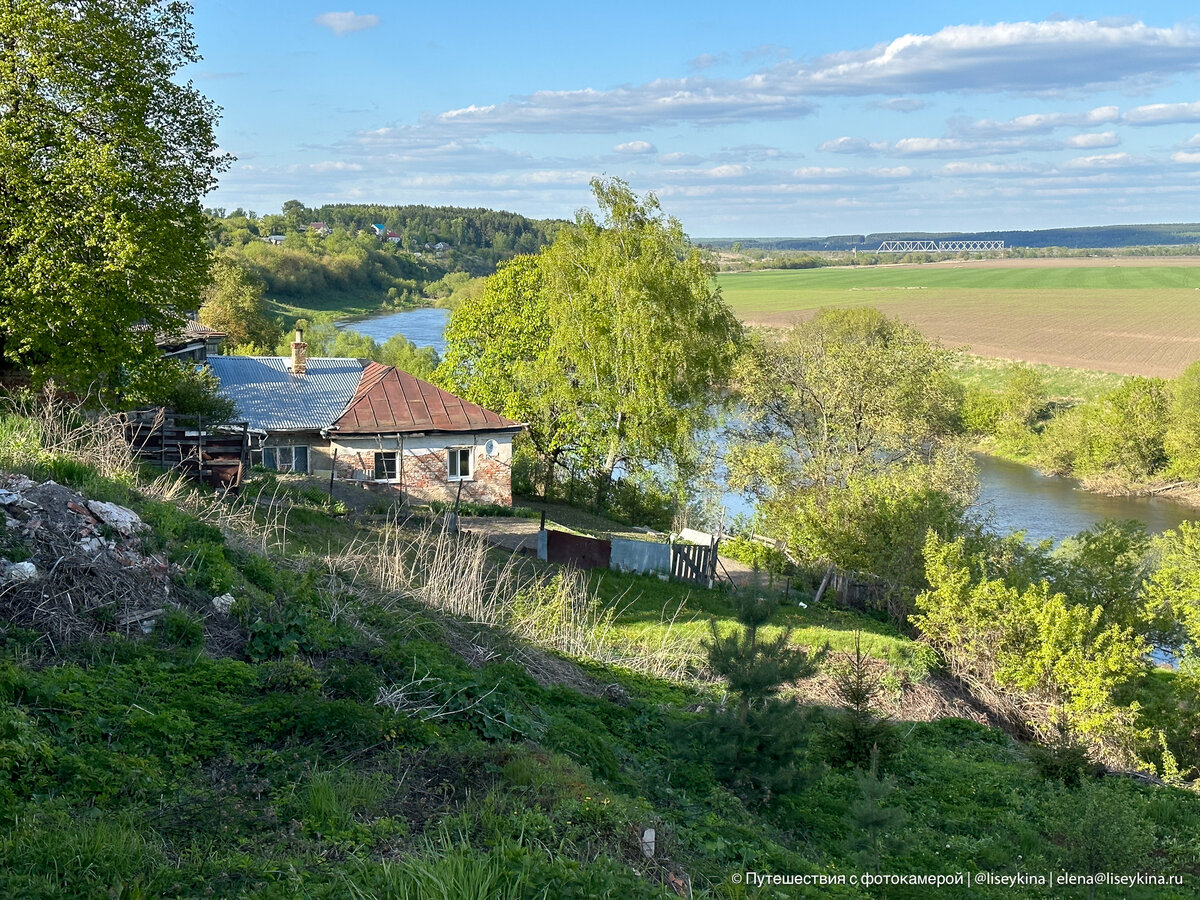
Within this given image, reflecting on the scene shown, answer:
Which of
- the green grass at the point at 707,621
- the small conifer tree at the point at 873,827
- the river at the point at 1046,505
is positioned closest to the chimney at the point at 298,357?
the river at the point at 1046,505

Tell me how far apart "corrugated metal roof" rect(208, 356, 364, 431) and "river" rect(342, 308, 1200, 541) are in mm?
9490

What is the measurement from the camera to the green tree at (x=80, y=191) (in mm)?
16109

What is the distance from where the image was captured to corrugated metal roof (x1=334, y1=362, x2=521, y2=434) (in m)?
26.8

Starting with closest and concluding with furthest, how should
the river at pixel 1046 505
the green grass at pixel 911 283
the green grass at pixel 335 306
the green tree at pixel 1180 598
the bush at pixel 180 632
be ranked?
the bush at pixel 180 632 < the green tree at pixel 1180 598 < the river at pixel 1046 505 < the green grass at pixel 335 306 < the green grass at pixel 911 283

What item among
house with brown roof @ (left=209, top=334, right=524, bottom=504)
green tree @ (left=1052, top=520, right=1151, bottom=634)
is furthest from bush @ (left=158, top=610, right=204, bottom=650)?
house with brown roof @ (left=209, top=334, right=524, bottom=504)

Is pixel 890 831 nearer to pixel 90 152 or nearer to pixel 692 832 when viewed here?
pixel 692 832

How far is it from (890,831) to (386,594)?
4888mm

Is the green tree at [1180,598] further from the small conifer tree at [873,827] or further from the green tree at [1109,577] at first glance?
the small conifer tree at [873,827]

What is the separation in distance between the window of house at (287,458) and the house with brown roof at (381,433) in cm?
3

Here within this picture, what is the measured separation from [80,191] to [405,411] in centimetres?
1208

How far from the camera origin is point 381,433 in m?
26.6

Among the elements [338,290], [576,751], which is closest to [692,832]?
[576,751]

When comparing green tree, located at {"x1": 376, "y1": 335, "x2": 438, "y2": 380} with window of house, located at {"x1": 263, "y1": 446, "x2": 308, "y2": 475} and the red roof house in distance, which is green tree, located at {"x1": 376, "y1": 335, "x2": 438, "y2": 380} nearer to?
the red roof house in distance

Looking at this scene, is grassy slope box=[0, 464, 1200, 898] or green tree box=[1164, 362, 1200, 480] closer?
grassy slope box=[0, 464, 1200, 898]
